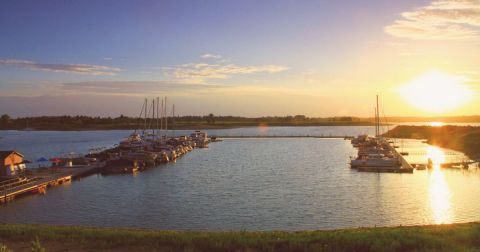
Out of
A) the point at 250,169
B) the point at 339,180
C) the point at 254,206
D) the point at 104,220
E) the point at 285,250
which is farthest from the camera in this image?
the point at 250,169

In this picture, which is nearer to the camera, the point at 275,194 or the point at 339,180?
the point at 275,194

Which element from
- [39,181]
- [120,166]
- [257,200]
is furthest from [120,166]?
[257,200]

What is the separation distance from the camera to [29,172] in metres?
48.1

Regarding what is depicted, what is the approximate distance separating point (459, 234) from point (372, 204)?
1632 centimetres

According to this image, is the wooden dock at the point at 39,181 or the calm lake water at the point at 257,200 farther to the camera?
the wooden dock at the point at 39,181

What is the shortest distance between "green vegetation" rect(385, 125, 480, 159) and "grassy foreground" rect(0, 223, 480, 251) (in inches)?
2344

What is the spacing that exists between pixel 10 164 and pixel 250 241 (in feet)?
113

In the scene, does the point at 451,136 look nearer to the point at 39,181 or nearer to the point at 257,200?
the point at 257,200

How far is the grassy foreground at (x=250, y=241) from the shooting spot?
52.7 feet

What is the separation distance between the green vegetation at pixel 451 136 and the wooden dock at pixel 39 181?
56.2 meters

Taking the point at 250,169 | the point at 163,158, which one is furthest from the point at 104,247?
the point at 163,158

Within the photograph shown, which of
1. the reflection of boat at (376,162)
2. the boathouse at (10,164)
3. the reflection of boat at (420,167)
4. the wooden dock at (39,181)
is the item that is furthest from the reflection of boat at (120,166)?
the reflection of boat at (420,167)

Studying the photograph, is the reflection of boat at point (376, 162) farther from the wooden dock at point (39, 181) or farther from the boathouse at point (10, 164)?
the boathouse at point (10, 164)

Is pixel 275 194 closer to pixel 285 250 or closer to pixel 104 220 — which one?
pixel 104 220
